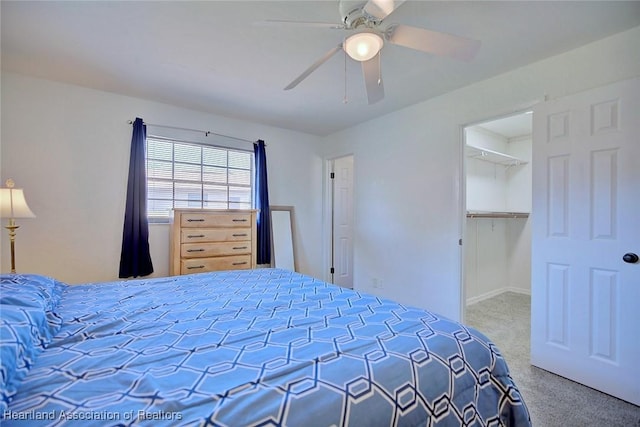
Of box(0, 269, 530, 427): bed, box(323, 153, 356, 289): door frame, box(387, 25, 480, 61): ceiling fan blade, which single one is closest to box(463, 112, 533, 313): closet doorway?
box(323, 153, 356, 289): door frame

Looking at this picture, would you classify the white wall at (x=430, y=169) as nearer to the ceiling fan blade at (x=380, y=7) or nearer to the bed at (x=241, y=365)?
the ceiling fan blade at (x=380, y=7)

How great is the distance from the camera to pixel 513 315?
136 inches

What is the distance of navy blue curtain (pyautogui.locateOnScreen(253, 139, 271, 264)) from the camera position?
3818 millimetres

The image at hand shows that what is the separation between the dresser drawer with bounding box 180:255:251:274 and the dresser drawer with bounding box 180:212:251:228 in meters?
0.37

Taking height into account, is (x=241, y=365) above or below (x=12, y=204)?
below

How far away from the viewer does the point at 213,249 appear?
316 cm

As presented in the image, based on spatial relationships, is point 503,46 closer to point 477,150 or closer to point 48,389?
point 477,150

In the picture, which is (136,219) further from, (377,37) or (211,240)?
(377,37)

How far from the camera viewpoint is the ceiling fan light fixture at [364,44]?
4.96 ft

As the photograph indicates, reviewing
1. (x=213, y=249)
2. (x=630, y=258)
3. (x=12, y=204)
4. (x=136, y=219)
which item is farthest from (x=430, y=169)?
(x=12, y=204)

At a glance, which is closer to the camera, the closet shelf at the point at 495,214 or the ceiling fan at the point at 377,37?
the ceiling fan at the point at 377,37

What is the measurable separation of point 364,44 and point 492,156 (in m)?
3.48

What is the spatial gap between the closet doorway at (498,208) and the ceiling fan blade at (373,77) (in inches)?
98.0

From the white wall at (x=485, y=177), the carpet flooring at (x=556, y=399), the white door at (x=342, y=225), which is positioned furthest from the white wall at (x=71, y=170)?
the white wall at (x=485, y=177)
